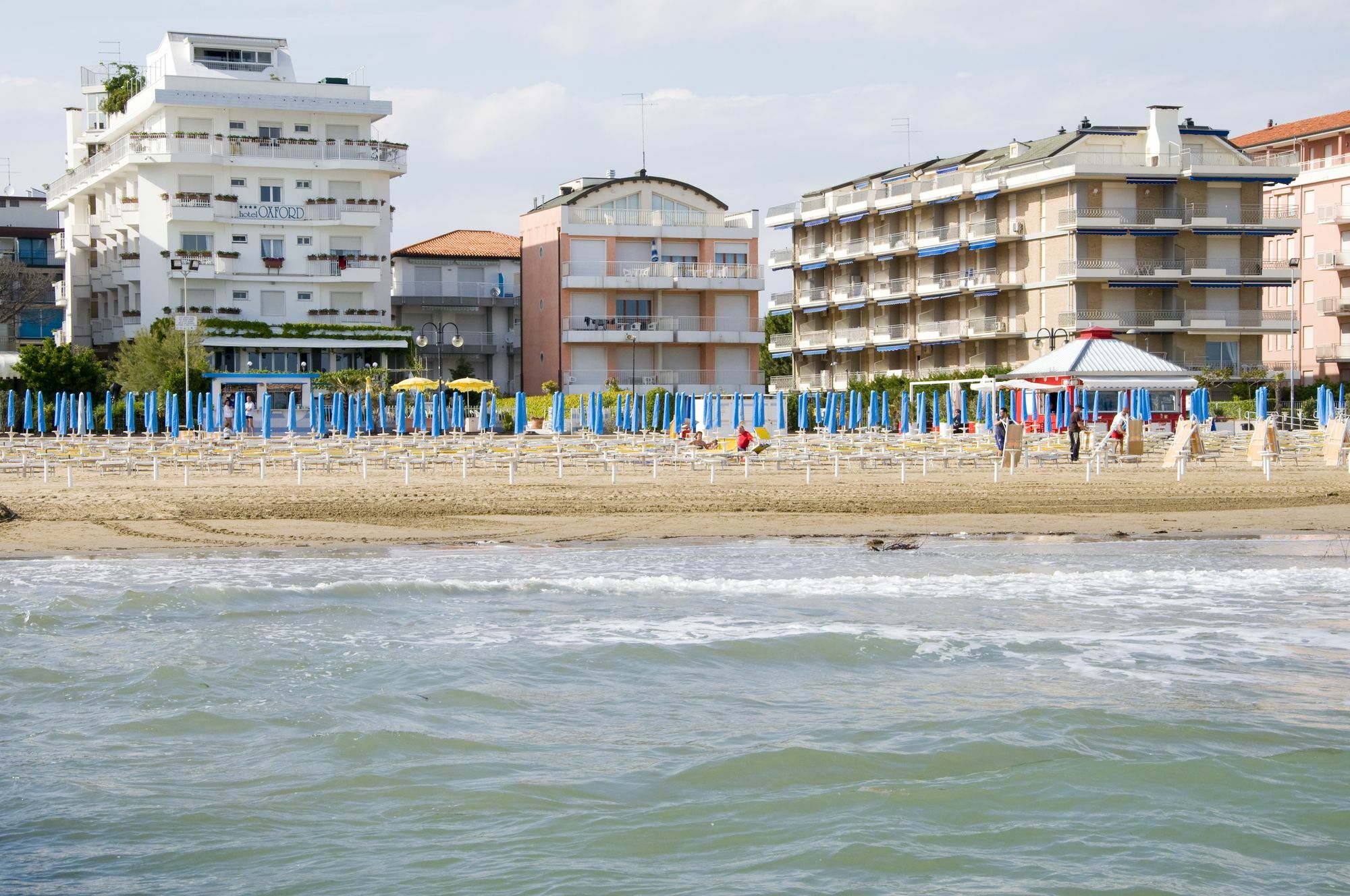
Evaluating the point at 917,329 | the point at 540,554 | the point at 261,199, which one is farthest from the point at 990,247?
the point at 540,554

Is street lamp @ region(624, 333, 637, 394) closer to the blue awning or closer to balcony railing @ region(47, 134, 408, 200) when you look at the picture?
balcony railing @ region(47, 134, 408, 200)

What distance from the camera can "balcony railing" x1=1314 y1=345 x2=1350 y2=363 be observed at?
65.1 m

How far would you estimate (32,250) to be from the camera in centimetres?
7612

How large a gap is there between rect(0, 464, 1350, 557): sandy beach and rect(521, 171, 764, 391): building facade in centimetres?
3553

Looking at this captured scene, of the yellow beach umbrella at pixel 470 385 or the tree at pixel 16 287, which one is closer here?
the yellow beach umbrella at pixel 470 385

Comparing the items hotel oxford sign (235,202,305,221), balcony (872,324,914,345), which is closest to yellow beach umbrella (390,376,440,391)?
hotel oxford sign (235,202,305,221)

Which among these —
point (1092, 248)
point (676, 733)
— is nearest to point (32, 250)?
point (1092, 248)

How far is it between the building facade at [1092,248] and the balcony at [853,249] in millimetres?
1383

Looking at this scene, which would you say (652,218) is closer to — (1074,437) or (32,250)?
(32,250)

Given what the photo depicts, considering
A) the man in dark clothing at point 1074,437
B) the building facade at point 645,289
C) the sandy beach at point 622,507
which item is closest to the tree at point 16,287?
the building facade at point 645,289

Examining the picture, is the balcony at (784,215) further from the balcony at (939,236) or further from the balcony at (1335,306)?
the balcony at (1335,306)

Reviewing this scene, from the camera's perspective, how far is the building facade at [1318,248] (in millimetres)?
66875

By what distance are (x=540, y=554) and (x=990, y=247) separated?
161 feet

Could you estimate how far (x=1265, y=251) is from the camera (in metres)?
70.9
